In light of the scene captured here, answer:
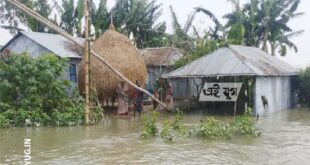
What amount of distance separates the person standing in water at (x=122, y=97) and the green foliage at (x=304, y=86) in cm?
858

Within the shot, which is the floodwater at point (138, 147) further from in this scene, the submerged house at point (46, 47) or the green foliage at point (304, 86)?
the green foliage at point (304, 86)

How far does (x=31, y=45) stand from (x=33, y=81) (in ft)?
19.7

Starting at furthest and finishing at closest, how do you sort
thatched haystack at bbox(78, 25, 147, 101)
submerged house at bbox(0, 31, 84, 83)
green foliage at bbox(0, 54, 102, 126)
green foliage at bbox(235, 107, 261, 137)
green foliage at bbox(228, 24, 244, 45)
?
1. green foliage at bbox(228, 24, 244, 45)
2. submerged house at bbox(0, 31, 84, 83)
3. thatched haystack at bbox(78, 25, 147, 101)
4. green foliage at bbox(0, 54, 102, 126)
5. green foliage at bbox(235, 107, 261, 137)

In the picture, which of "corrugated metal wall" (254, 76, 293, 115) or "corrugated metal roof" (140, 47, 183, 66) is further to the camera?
"corrugated metal roof" (140, 47, 183, 66)

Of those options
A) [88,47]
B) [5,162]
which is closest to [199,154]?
[5,162]

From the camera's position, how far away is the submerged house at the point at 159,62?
23.8m

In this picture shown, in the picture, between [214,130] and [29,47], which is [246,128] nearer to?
[214,130]

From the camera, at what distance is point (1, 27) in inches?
1077

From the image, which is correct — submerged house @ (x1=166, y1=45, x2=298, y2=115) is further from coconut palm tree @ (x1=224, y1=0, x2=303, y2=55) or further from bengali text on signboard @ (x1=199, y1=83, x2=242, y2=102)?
coconut palm tree @ (x1=224, y1=0, x2=303, y2=55)

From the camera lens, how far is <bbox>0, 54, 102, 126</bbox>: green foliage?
571 inches

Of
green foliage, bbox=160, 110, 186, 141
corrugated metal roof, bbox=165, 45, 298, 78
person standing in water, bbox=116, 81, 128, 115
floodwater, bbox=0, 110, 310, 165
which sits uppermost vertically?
corrugated metal roof, bbox=165, 45, 298, 78

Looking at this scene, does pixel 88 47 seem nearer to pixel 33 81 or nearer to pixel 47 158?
pixel 33 81

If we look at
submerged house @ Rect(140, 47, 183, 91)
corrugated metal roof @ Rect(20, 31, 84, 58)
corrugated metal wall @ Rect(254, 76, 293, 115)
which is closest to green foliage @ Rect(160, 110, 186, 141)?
corrugated metal wall @ Rect(254, 76, 293, 115)

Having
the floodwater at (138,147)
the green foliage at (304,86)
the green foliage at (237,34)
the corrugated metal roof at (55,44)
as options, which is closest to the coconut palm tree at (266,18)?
the green foliage at (237,34)
